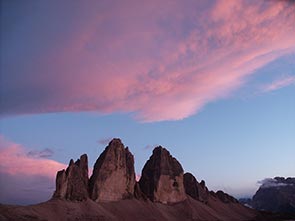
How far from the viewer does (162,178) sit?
148 meters

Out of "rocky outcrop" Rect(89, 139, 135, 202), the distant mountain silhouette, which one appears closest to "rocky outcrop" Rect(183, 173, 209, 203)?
the distant mountain silhouette

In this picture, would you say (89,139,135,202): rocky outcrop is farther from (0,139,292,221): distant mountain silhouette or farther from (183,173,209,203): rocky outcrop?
(183,173,209,203): rocky outcrop

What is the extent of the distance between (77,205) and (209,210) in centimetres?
6672

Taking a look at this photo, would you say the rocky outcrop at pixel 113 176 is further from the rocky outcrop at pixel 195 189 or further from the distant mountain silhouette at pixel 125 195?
the rocky outcrop at pixel 195 189

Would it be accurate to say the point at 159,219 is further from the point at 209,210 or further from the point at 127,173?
the point at 209,210

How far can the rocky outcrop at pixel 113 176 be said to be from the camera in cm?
12106

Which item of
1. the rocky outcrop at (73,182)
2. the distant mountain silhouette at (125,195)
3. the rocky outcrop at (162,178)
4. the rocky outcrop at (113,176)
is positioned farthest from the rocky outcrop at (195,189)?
the rocky outcrop at (73,182)

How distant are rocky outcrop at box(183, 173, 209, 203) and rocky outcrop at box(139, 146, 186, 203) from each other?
54.2 ft

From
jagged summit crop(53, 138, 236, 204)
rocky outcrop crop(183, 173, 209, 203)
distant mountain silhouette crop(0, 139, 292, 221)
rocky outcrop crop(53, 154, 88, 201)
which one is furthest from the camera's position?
rocky outcrop crop(183, 173, 209, 203)

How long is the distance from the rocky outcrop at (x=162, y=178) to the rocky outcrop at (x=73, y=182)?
32339 millimetres

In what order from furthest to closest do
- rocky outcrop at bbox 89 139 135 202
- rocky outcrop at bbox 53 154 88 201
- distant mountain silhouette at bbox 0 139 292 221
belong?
rocky outcrop at bbox 89 139 135 202
rocky outcrop at bbox 53 154 88 201
distant mountain silhouette at bbox 0 139 292 221

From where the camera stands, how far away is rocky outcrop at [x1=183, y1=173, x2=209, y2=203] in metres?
169

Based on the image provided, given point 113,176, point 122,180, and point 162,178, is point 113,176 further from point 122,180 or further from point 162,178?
point 162,178

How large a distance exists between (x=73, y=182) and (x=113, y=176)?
Answer: 625 inches
